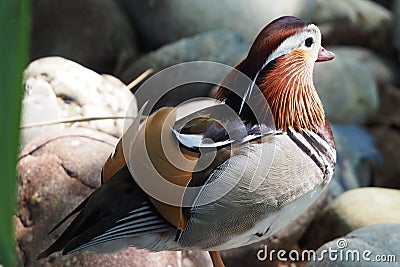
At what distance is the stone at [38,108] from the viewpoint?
165cm

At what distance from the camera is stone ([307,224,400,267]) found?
1280mm

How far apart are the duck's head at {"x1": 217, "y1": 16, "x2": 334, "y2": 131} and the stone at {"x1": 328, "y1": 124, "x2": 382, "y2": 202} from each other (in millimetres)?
961

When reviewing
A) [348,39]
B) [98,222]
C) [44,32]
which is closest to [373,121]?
[348,39]

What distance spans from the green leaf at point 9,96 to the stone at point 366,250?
3.76ft

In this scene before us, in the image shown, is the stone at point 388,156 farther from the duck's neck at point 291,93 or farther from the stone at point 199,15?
the duck's neck at point 291,93

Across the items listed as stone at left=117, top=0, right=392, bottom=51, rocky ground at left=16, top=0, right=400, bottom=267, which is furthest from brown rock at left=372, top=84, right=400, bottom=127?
stone at left=117, top=0, right=392, bottom=51

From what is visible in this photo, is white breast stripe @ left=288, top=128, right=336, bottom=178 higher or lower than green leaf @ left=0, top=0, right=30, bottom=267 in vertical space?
lower

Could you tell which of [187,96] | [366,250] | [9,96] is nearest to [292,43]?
[366,250]

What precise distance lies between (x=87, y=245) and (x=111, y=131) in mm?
701

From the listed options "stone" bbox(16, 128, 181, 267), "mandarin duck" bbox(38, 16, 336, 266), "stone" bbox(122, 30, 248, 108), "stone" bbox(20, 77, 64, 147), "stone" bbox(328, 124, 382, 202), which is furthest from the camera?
"stone" bbox(122, 30, 248, 108)

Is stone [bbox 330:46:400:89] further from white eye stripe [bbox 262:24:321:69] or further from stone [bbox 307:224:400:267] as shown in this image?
white eye stripe [bbox 262:24:321:69]

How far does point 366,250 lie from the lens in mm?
1325

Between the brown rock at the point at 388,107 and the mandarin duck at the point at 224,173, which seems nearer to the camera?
the mandarin duck at the point at 224,173

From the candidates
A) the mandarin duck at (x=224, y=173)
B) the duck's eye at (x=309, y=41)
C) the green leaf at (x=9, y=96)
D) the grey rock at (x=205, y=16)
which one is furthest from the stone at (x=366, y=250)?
the grey rock at (x=205, y=16)
